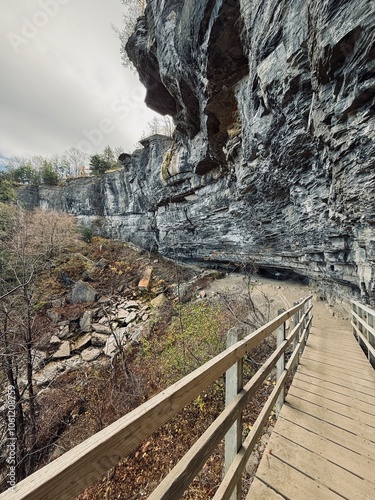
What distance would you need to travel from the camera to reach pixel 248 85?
262 inches

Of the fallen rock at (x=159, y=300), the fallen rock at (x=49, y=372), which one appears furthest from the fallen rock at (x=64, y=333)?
the fallen rock at (x=159, y=300)

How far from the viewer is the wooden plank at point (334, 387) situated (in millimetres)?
2571

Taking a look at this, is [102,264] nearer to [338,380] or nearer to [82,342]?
[82,342]

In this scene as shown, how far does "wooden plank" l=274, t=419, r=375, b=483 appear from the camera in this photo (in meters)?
1.74

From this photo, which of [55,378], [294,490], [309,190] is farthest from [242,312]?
[55,378]

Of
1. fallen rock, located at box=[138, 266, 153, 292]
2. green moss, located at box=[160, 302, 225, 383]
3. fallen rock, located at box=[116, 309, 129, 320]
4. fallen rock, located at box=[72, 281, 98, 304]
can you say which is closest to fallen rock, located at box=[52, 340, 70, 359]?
fallen rock, located at box=[116, 309, 129, 320]

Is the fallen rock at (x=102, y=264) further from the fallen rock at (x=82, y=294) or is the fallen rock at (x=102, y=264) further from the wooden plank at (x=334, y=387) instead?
the wooden plank at (x=334, y=387)

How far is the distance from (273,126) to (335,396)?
6.85 meters

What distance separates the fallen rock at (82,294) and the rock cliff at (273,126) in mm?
7687

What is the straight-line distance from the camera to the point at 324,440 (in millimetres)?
2008

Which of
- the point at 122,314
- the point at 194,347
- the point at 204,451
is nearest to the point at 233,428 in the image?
the point at 204,451

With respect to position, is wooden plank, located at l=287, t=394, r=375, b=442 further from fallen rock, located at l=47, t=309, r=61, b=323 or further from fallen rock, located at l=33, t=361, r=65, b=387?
fallen rock, located at l=47, t=309, r=61, b=323

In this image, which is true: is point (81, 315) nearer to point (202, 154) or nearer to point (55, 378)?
point (55, 378)

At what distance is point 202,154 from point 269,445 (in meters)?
11.2
